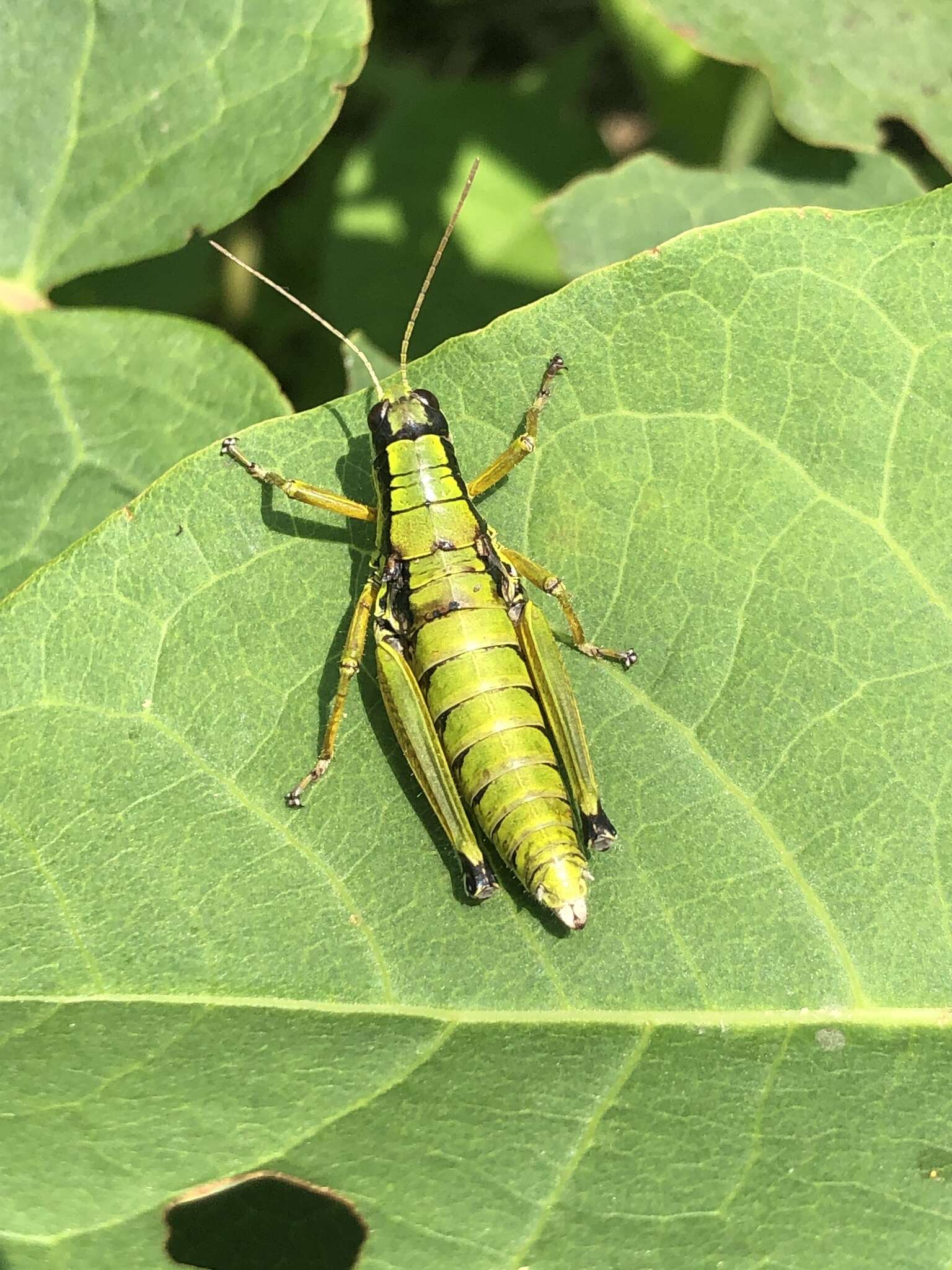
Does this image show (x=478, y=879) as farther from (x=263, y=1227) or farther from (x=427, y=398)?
(x=427, y=398)

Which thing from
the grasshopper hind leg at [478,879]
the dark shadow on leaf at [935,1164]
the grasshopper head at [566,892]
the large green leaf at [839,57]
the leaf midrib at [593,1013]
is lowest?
the dark shadow on leaf at [935,1164]

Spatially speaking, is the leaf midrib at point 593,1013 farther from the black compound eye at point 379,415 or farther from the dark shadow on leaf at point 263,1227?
the black compound eye at point 379,415

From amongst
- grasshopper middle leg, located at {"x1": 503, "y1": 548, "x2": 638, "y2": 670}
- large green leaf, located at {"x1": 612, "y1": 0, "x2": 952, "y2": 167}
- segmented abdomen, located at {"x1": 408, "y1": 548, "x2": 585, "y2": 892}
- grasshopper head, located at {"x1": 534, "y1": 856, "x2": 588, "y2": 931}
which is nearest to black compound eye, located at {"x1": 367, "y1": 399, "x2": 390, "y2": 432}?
segmented abdomen, located at {"x1": 408, "y1": 548, "x2": 585, "y2": 892}

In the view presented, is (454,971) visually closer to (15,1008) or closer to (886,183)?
(15,1008)

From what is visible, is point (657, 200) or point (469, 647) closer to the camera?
point (469, 647)

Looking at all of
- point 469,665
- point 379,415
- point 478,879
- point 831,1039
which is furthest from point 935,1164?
point 379,415

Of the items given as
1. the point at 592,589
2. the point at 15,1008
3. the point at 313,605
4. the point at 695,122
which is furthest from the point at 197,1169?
the point at 695,122

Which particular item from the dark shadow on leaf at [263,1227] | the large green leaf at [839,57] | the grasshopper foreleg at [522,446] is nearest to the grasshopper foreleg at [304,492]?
the grasshopper foreleg at [522,446]
